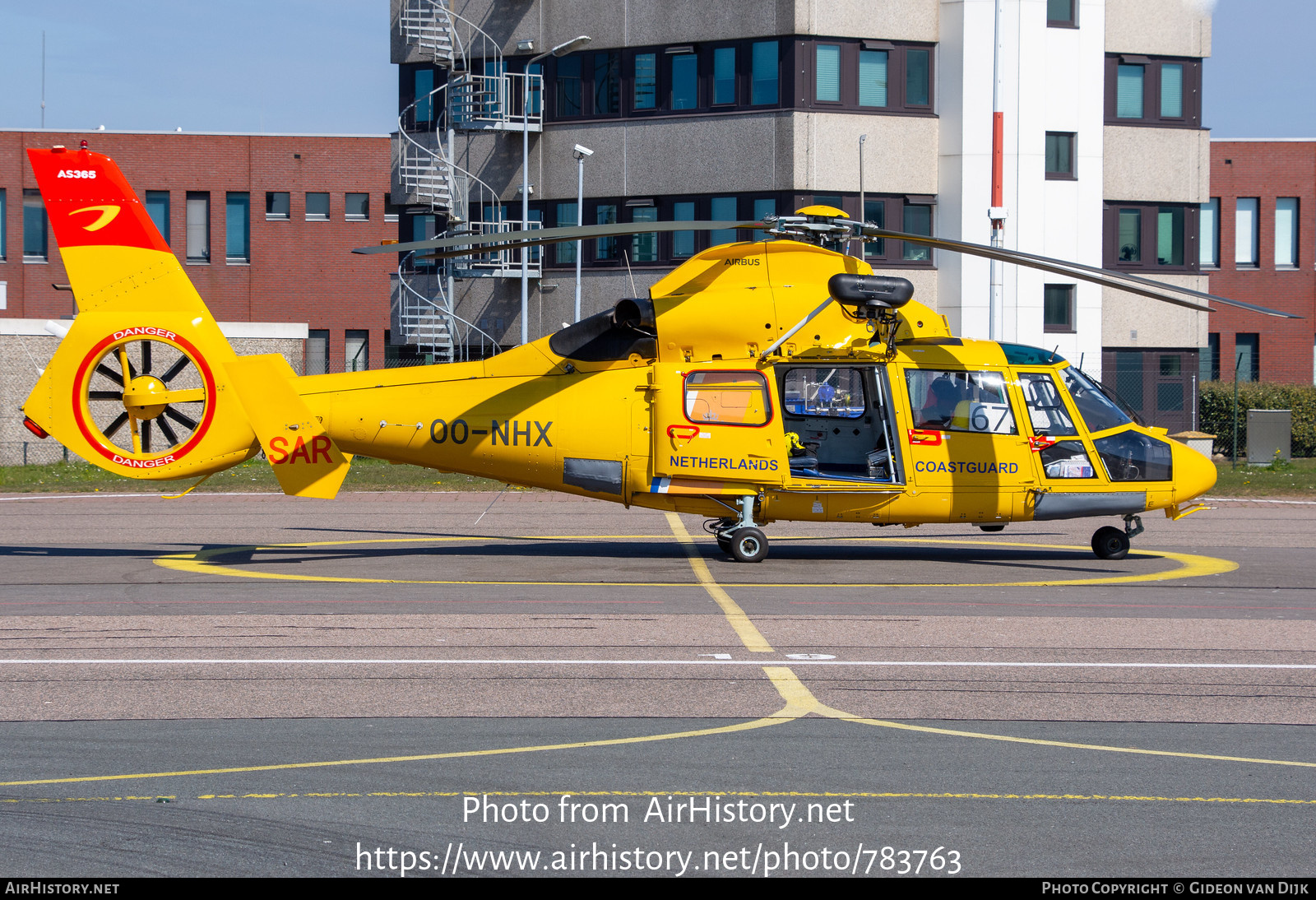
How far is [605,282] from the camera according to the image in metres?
35.7

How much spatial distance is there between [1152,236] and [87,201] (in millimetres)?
30899

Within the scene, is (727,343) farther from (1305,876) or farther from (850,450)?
(1305,876)

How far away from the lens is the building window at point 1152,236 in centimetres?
3644

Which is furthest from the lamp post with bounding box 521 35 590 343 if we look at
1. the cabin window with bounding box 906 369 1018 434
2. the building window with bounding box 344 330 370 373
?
the building window with bounding box 344 330 370 373

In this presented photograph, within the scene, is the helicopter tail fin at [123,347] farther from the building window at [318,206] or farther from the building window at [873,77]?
the building window at [318,206]

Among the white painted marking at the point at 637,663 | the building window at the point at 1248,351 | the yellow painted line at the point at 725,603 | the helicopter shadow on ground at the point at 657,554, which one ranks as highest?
the building window at the point at 1248,351

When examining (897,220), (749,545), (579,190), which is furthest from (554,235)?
(897,220)

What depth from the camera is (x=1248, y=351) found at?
48.3m

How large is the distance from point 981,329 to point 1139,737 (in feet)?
94.0

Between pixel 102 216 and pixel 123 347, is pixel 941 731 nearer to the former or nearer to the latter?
pixel 123 347

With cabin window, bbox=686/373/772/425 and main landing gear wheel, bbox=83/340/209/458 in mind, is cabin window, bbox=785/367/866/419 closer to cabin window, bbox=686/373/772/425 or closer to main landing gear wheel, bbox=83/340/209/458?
cabin window, bbox=686/373/772/425

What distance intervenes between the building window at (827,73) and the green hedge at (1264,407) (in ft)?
49.6

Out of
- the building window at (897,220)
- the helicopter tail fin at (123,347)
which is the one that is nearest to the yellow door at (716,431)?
the helicopter tail fin at (123,347)

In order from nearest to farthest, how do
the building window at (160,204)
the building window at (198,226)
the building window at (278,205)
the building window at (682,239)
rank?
the building window at (682,239)
the building window at (160,204)
the building window at (198,226)
the building window at (278,205)
